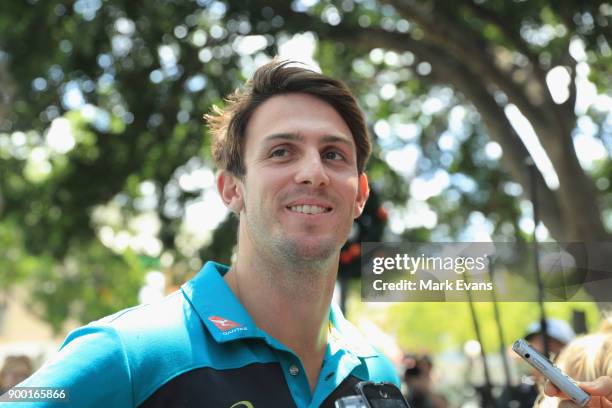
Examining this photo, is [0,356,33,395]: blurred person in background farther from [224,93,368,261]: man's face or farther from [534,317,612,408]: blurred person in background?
[534,317,612,408]: blurred person in background

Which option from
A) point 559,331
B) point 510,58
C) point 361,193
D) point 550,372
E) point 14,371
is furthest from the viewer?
point 510,58

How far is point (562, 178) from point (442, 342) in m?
30.4

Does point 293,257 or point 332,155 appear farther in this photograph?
point 332,155

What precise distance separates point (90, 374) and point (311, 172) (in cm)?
75

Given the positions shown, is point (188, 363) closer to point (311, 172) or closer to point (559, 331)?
point (311, 172)

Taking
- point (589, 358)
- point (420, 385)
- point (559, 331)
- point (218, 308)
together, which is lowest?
point (420, 385)

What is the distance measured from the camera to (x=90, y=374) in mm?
1889

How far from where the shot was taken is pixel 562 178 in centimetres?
889

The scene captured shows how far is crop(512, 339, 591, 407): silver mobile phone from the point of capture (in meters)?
1.82

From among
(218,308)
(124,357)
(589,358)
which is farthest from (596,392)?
(124,357)

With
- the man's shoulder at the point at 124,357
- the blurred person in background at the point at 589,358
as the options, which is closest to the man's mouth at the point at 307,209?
the man's shoulder at the point at 124,357

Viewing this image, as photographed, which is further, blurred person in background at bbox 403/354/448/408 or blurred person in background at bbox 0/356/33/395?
blurred person in background at bbox 403/354/448/408

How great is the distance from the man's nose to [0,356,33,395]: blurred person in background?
4.10 m

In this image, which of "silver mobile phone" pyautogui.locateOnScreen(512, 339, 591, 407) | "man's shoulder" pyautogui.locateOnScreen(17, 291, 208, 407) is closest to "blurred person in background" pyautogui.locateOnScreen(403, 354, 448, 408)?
"man's shoulder" pyautogui.locateOnScreen(17, 291, 208, 407)
